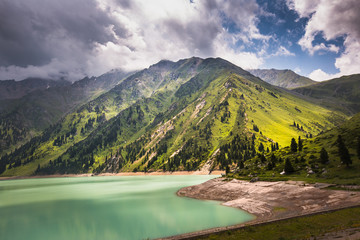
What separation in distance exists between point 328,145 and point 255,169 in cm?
3015

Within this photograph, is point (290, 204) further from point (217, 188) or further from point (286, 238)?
point (217, 188)

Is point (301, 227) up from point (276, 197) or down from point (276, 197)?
up

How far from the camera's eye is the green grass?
24519 millimetres

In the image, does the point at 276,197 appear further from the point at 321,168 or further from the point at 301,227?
the point at 301,227

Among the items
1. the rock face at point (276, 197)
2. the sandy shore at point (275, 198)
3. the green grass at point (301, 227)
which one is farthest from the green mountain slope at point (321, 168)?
the green grass at point (301, 227)

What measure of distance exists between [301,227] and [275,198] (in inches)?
1019

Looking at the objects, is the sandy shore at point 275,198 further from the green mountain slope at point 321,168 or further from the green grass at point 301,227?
the green mountain slope at point 321,168

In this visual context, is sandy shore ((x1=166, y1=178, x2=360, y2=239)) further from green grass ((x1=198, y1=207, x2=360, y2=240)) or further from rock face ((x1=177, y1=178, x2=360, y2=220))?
green grass ((x1=198, y1=207, x2=360, y2=240))

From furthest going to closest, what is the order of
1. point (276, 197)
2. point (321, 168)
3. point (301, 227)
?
point (321, 168) → point (276, 197) → point (301, 227)

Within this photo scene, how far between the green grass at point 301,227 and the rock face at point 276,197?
5.88m

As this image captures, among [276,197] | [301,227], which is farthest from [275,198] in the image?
[301,227]

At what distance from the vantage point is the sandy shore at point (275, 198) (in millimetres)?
37062

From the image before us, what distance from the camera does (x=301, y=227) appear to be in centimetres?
2745

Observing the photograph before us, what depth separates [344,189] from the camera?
4434 cm
